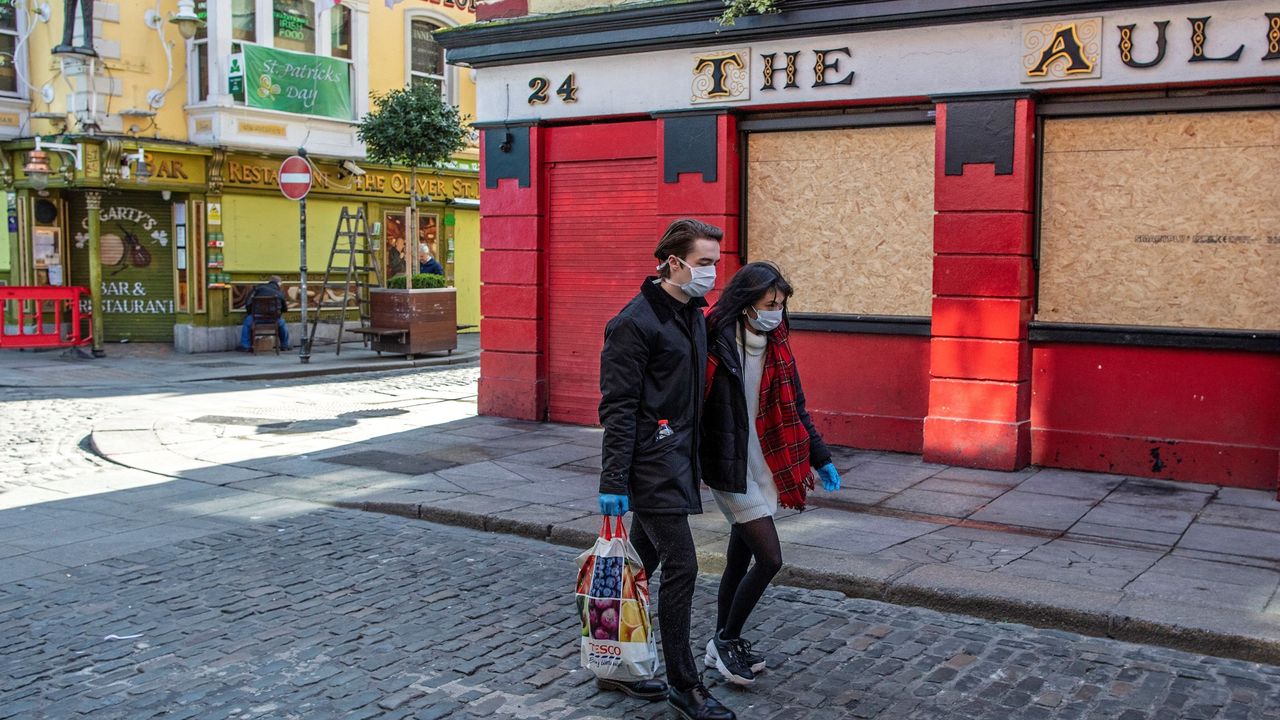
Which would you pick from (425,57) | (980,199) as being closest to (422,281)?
(425,57)

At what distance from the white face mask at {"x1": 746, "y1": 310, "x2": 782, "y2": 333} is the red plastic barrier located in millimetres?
16628

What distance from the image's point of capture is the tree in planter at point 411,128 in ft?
66.6

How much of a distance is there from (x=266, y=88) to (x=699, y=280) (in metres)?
17.5

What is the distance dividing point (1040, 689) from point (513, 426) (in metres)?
7.77

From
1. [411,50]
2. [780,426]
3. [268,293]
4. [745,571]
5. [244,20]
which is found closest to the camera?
[780,426]

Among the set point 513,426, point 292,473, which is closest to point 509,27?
point 513,426

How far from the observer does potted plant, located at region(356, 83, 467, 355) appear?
19172 mm

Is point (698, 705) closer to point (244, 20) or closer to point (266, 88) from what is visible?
point (266, 88)

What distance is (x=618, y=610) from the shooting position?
475cm

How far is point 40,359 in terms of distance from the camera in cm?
1888

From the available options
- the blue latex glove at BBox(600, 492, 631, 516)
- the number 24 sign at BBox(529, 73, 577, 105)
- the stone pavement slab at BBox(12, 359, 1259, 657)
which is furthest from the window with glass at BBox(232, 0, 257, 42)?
the blue latex glove at BBox(600, 492, 631, 516)

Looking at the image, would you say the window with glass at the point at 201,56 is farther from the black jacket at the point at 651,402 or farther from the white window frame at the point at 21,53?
the black jacket at the point at 651,402

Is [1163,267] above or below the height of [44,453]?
above

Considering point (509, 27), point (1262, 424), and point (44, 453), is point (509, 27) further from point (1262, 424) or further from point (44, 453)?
point (1262, 424)
